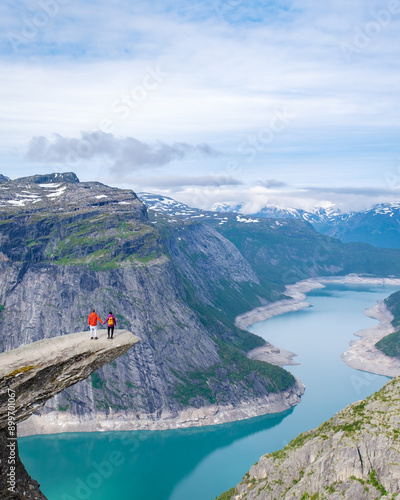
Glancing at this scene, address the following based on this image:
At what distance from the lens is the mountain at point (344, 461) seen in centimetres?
4116

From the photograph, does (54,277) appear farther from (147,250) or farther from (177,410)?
(177,410)

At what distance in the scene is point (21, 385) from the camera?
716 inches

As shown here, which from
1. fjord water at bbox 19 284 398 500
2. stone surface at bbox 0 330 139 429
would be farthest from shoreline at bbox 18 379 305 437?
stone surface at bbox 0 330 139 429

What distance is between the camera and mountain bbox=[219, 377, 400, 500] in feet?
135

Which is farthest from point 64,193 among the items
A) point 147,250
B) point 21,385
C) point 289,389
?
point 21,385

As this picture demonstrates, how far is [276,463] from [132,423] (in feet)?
248

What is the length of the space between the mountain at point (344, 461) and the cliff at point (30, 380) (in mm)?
32500

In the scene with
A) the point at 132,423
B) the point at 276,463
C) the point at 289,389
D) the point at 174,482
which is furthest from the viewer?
the point at 289,389

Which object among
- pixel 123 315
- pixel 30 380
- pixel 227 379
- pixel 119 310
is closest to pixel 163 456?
pixel 227 379

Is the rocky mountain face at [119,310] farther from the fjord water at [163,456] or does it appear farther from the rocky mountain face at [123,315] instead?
the fjord water at [163,456]

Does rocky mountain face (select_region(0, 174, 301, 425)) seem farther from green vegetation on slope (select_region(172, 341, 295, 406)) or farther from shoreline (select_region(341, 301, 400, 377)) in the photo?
shoreline (select_region(341, 301, 400, 377))

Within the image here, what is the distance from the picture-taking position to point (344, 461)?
43.9 meters

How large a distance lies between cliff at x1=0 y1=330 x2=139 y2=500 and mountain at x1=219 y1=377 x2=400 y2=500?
32500mm

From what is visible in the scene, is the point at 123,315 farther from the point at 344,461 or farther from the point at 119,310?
the point at 344,461
